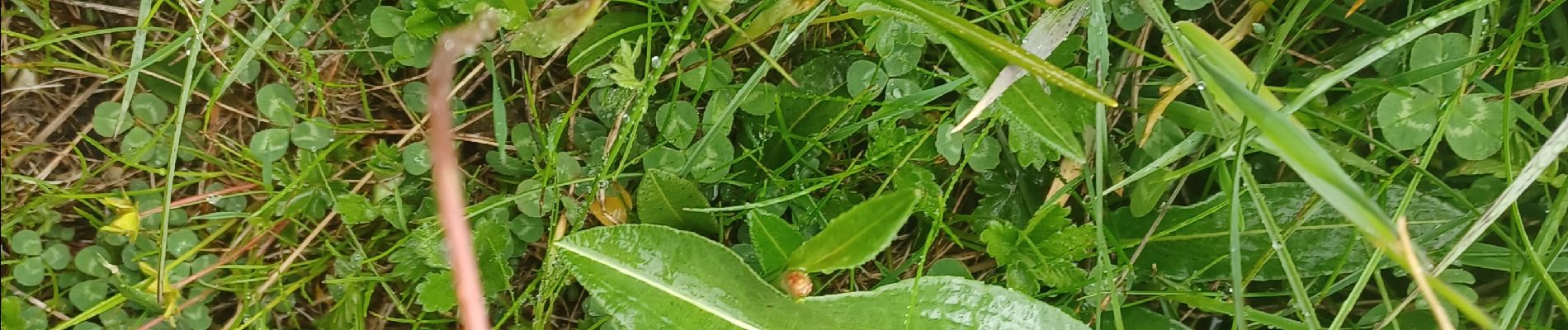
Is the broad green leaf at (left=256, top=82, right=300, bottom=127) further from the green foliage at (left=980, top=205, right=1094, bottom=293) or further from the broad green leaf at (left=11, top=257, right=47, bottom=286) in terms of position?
the green foliage at (left=980, top=205, right=1094, bottom=293)

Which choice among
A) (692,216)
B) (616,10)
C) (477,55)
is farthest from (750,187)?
Answer: (477,55)

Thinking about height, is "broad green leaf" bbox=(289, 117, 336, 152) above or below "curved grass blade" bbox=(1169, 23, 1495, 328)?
below

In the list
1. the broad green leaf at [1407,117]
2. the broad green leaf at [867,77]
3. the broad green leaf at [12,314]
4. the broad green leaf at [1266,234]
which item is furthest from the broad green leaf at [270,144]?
the broad green leaf at [1407,117]

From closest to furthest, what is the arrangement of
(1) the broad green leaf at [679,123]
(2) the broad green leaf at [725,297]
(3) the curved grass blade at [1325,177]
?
(3) the curved grass blade at [1325,177]
(2) the broad green leaf at [725,297]
(1) the broad green leaf at [679,123]

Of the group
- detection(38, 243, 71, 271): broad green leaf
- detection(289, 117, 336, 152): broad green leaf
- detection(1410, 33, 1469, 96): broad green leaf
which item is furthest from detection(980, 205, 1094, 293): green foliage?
detection(38, 243, 71, 271): broad green leaf

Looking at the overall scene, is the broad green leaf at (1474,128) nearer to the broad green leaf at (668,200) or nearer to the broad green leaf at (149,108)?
the broad green leaf at (668,200)

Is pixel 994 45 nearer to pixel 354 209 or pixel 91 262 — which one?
pixel 354 209
